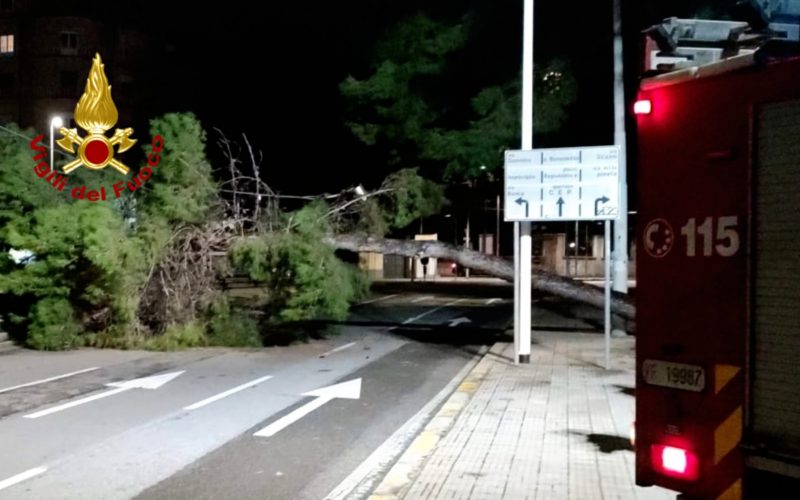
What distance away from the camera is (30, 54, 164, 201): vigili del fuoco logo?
53.5ft

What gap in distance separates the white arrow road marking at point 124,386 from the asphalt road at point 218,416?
24mm

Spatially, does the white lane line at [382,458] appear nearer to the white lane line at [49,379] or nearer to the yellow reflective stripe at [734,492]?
the yellow reflective stripe at [734,492]

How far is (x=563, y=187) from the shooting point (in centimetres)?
1311

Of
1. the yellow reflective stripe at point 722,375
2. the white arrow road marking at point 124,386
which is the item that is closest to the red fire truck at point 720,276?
the yellow reflective stripe at point 722,375

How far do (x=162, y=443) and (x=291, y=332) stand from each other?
884 cm

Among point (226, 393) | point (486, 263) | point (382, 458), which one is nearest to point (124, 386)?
point (226, 393)

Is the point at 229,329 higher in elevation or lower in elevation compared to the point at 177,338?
higher

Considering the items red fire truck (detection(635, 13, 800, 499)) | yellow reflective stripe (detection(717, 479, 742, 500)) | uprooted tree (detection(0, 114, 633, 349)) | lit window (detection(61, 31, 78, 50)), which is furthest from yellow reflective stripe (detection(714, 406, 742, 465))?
lit window (detection(61, 31, 78, 50))

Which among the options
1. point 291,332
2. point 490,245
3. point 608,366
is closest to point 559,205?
point 608,366

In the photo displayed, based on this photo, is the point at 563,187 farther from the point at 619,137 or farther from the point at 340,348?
the point at 340,348

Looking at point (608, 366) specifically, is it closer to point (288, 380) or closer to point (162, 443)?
point (288, 380)

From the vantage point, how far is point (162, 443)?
8.37 m

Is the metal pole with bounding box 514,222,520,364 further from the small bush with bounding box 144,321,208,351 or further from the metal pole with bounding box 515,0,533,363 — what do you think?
the small bush with bounding box 144,321,208,351

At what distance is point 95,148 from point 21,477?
14.3 metres
